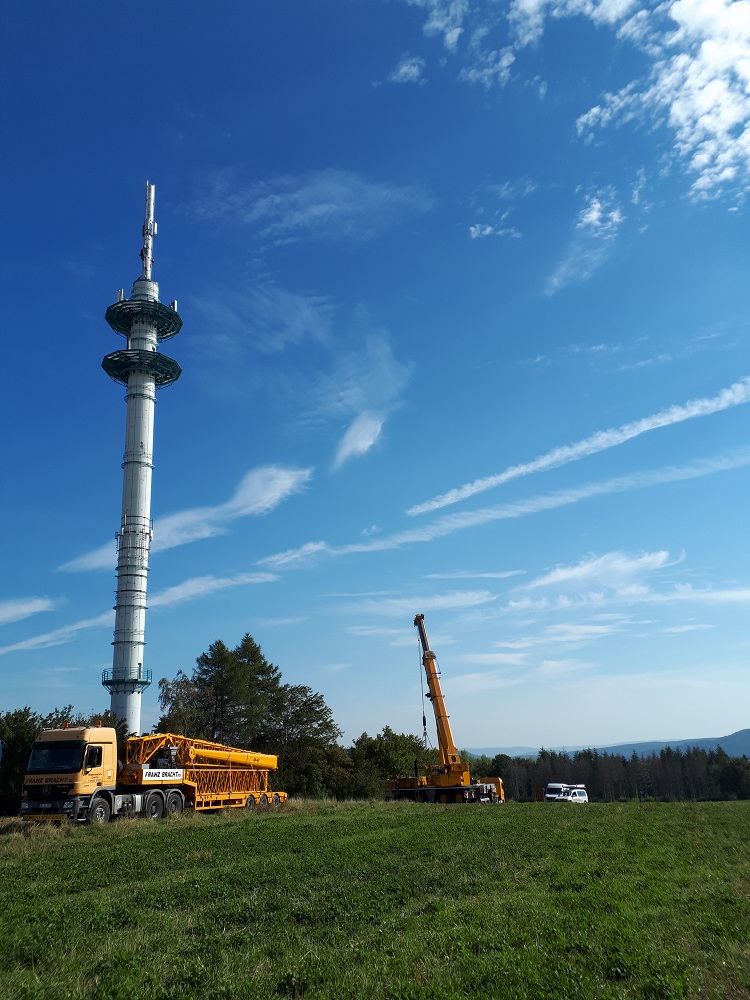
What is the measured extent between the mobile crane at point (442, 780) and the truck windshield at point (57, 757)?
27881 millimetres

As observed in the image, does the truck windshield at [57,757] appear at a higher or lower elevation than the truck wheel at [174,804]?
higher

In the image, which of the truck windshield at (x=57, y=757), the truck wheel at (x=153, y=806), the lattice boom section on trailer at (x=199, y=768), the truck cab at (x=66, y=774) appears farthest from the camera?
the lattice boom section on trailer at (x=199, y=768)

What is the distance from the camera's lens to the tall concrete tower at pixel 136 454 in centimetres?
6222

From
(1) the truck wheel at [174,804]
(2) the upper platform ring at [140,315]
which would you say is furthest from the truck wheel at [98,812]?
(2) the upper platform ring at [140,315]

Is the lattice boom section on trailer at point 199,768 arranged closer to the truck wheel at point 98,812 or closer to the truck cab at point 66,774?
the truck wheel at point 98,812

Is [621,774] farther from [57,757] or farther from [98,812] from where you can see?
[57,757]

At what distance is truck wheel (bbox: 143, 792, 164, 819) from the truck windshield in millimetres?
Answer: 4240

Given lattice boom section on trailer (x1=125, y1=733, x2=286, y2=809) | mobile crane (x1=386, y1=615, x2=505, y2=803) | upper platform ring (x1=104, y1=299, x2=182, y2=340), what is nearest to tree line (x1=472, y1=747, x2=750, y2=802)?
mobile crane (x1=386, y1=615, x2=505, y2=803)

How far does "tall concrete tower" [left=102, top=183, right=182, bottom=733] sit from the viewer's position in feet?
204

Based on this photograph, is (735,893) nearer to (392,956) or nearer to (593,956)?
(593,956)

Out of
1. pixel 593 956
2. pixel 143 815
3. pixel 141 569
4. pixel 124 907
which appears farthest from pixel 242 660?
pixel 593 956

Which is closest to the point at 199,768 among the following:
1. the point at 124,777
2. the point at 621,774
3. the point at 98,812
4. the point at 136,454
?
the point at 124,777

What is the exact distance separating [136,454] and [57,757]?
42.1m

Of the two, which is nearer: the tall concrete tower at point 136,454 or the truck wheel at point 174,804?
the truck wheel at point 174,804
